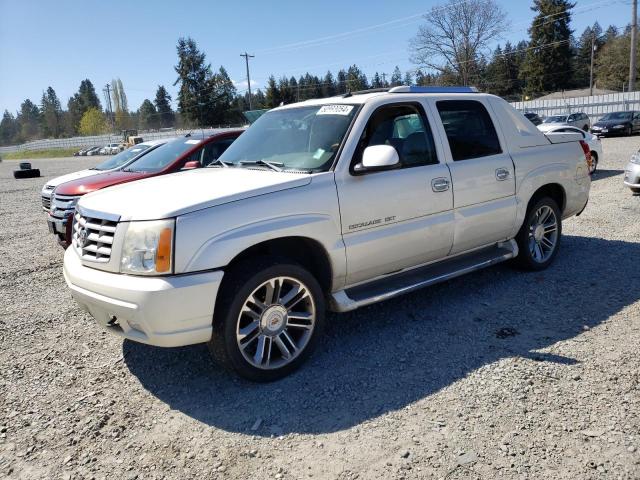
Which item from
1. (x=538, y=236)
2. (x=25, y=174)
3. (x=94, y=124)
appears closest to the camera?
(x=538, y=236)

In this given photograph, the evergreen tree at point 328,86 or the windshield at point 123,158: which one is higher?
the evergreen tree at point 328,86

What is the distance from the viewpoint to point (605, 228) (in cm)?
731

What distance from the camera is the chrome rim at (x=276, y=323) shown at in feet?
11.1

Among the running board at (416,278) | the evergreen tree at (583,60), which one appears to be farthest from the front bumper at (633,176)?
the evergreen tree at (583,60)

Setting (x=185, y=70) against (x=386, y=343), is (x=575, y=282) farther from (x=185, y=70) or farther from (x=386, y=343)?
(x=185, y=70)

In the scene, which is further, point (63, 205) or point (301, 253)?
point (63, 205)

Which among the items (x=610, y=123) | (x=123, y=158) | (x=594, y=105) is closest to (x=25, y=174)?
(x=123, y=158)

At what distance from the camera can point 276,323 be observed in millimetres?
3494

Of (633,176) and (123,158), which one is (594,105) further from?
(123,158)

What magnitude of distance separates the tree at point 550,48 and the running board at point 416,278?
8208 centimetres

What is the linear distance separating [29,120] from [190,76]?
306 feet

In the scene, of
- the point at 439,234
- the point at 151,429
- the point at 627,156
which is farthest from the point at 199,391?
the point at 627,156

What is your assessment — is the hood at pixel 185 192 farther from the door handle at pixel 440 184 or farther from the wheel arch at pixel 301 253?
the door handle at pixel 440 184

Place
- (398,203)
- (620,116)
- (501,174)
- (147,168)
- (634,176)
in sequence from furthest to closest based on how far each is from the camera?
(620,116), (634,176), (147,168), (501,174), (398,203)
